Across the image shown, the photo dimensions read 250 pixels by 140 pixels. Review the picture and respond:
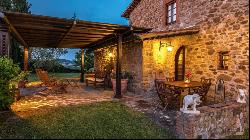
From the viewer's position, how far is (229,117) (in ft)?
17.2

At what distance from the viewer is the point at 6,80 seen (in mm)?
6332

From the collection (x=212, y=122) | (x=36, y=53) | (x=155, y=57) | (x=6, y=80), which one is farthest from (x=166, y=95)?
(x=36, y=53)

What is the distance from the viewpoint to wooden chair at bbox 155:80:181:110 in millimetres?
6852

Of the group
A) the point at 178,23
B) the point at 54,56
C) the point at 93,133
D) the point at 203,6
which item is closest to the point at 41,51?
the point at 54,56

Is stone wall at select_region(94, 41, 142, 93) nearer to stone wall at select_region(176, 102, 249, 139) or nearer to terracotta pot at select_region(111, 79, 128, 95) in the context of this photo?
terracotta pot at select_region(111, 79, 128, 95)

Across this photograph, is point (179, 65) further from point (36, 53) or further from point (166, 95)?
point (36, 53)

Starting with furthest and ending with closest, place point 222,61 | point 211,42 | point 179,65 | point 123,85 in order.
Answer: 1. point 179,65
2. point 123,85
3. point 211,42
4. point 222,61

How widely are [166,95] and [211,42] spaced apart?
2.80 m

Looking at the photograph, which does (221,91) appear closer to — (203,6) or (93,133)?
(203,6)

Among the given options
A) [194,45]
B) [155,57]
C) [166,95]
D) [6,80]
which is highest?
[194,45]

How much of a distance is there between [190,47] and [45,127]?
631 cm

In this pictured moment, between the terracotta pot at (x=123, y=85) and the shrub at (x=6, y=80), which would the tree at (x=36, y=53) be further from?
the shrub at (x=6, y=80)

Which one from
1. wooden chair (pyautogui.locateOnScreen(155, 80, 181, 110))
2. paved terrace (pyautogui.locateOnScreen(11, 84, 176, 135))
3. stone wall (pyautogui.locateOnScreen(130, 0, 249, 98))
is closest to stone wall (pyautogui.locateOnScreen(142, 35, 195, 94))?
stone wall (pyautogui.locateOnScreen(130, 0, 249, 98))

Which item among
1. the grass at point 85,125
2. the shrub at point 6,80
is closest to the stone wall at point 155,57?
the grass at point 85,125
